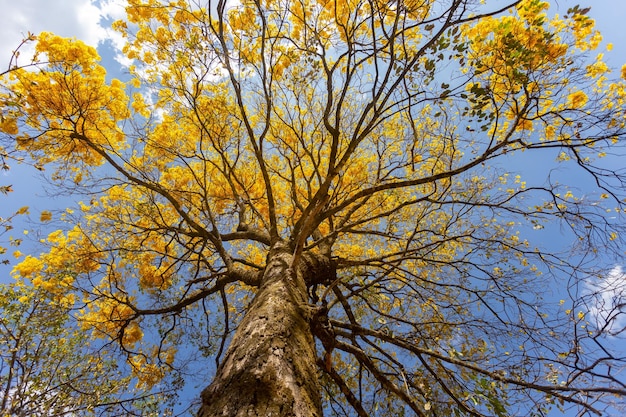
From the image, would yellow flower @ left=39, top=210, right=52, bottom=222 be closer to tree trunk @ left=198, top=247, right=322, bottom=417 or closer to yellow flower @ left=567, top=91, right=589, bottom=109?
tree trunk @ left=198, top=247, right=322, bottom=417

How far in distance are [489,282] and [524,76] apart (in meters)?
3.02

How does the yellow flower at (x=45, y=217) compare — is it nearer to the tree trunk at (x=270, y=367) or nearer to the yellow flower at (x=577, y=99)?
the tree trunk at (x=270, y=367)

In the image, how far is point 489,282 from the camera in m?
4.73

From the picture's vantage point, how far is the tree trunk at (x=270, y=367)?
1.51 meters

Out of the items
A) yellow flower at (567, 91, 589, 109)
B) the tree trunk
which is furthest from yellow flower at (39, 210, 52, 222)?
yellow flower at (567, 91, 589, 109)

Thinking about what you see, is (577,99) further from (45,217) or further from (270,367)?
(45,217)

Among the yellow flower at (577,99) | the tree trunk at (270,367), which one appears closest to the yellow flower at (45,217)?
the tree trunk at (270,367)

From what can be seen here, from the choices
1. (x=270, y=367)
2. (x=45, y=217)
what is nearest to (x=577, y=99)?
(x=270, y=367)

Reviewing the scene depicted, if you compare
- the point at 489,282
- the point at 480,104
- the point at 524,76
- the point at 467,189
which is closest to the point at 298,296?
the point at 480,104

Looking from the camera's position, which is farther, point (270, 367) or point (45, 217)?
point (45, 217)

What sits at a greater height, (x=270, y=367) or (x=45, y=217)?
(x=45, y=217)

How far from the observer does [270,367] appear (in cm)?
177

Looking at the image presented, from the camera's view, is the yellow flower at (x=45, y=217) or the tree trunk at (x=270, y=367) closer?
the tree trunk at (x=270, y=367)

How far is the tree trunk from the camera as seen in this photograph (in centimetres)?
151
